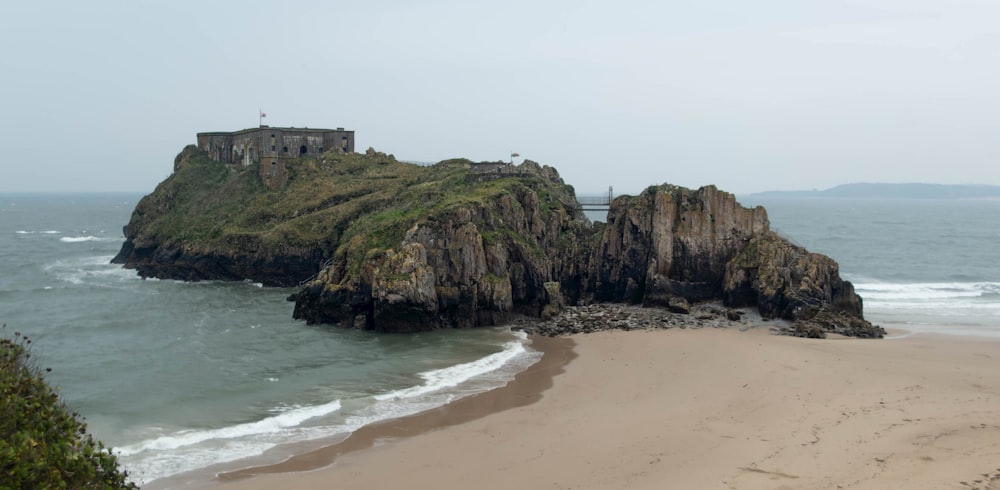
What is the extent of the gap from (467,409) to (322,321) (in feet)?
56.0

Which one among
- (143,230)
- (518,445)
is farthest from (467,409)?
(143,230)

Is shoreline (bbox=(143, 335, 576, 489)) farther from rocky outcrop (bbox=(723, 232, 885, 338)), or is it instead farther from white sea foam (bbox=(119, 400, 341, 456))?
rocky outcrop (bbox=(723, 232, 885, 338))

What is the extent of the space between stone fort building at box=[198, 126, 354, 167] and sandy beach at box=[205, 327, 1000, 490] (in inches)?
1863

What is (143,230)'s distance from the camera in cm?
6825

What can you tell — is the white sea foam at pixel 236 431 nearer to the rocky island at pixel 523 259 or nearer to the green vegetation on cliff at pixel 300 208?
the rocky island at pixel 523 259

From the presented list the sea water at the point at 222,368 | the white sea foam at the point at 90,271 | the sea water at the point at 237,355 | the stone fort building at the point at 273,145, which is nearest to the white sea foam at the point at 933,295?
the sea water at the point at 237,355

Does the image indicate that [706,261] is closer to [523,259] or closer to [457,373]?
[523,259]

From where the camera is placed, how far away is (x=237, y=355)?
111 ft

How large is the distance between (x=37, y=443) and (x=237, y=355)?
2235 centimetres

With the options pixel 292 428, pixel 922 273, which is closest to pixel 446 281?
pixel 292 428

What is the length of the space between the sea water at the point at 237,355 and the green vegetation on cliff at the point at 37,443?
724 cm

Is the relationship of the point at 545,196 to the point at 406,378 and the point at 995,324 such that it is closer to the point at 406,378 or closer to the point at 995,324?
the point at 406,378

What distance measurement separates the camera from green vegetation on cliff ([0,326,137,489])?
444 inches

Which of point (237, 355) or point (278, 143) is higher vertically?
point (278, 143)
